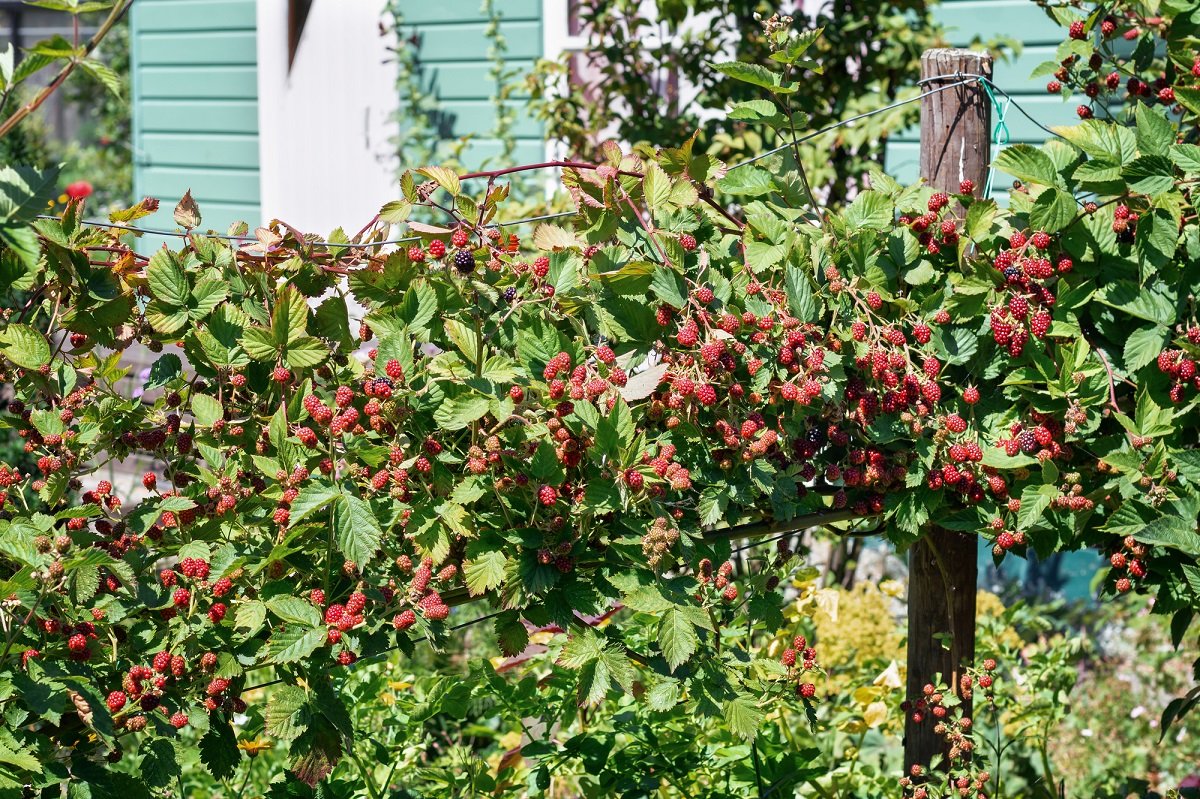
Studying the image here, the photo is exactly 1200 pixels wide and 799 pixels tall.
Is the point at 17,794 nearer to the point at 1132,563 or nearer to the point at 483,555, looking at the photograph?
the point at 483,555

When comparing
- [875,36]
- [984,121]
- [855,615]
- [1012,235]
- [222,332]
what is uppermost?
[875,36]

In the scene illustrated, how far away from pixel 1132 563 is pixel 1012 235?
543mm

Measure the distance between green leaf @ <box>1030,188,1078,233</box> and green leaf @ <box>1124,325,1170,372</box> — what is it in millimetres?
207

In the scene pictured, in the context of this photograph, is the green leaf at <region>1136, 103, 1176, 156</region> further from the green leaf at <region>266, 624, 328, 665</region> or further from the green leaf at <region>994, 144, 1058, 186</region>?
the green leaf at <region>266, 624, 328, 665</region>

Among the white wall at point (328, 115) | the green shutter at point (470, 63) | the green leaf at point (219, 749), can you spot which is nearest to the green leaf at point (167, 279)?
the green leaf at point (219, 749)

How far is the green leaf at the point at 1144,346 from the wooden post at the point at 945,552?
1.30 ft

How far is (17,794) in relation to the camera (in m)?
1.48

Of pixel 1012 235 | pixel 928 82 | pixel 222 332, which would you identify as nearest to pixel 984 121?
pixel 928 82

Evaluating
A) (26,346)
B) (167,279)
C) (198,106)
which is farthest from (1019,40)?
(198,106)

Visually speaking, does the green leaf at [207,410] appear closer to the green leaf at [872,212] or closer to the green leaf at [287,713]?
the green leaf at [287,713]

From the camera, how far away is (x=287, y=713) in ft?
5.31

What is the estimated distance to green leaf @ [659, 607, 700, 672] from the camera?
1599 millimetres

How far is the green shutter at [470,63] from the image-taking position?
5.43m

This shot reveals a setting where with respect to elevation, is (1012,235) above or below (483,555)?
above
